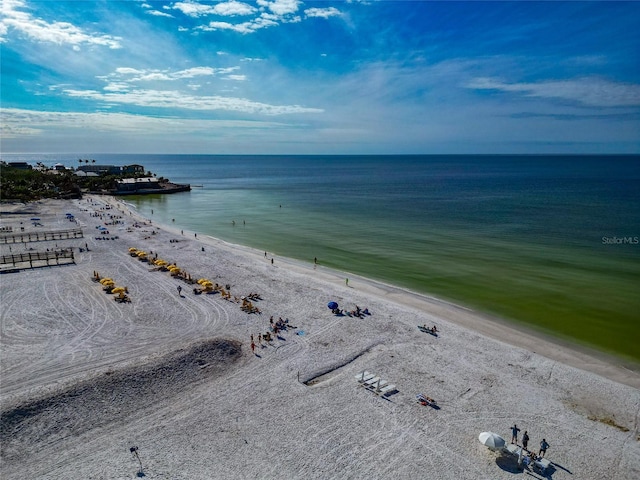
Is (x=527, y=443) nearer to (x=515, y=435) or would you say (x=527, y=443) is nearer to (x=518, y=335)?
(x=515, y=435)

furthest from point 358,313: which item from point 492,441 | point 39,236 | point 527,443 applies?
point 39,236

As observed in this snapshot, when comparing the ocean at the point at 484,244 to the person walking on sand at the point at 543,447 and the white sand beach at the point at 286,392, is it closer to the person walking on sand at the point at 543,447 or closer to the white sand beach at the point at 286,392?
the white sand beach at the point at 286,392

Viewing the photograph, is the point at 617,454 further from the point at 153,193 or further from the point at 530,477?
the point at 153,193

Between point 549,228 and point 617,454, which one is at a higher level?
point 549,228

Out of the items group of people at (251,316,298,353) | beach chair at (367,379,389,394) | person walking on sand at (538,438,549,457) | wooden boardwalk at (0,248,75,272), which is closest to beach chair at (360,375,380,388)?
beach chair at (367,379,389,394)

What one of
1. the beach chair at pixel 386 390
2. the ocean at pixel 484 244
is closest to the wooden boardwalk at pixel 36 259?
the ocean at pixel 484 244

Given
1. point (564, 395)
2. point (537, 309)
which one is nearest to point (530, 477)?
point (564, 395)
